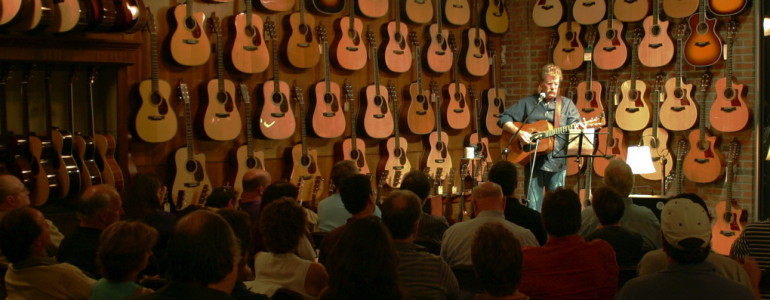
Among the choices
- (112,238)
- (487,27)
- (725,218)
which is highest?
(487,27)

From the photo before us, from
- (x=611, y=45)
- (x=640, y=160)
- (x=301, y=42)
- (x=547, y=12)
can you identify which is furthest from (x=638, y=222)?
(x=547, y=12)

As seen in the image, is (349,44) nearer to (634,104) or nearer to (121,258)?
(634,104)

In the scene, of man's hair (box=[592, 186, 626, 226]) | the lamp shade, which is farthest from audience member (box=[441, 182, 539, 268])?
the lamp shade

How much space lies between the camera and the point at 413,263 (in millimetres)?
3484

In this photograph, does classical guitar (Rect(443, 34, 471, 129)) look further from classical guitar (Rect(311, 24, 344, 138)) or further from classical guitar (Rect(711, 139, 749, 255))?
classical guitar (Rect(711, 139, 749, 255))

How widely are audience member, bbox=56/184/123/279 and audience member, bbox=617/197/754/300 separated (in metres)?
2.53

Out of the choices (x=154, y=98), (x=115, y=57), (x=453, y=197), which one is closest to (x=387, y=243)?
(x=115, y=57)

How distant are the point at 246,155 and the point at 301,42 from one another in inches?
50.1

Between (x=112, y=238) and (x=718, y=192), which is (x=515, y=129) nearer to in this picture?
(x=718, y=192)

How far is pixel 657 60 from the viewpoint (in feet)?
30.7

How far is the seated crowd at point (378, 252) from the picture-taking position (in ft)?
8.63

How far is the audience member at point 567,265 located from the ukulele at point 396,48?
574 centimetres

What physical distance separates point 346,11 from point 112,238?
644 cm

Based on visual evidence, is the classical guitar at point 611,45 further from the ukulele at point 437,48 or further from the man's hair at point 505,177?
the man's hair at point 505,177
